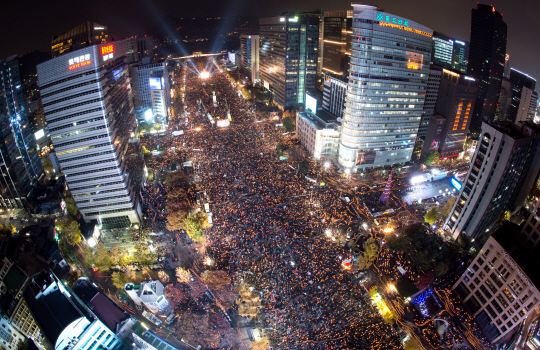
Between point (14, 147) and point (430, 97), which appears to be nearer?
point (14, 147)

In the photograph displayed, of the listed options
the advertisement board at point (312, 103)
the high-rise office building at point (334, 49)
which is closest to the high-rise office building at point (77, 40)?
the advertisement board at point (312, 103)

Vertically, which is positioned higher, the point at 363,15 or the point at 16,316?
the point at 363,15

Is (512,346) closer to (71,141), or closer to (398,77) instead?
(398,77)

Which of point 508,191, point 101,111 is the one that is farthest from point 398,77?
point 101,111

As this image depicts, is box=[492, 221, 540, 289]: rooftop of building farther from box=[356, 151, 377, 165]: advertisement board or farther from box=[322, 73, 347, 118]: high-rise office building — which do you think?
box=[322, 73, 347, 118]: high-rise office building

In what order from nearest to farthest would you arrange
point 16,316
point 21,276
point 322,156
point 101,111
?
1. point 16,316
2. point 21,276
3. point 101,111
4. point 322,156

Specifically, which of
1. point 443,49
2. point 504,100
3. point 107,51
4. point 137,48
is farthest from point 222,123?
point 443,49

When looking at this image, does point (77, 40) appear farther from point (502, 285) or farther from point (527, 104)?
point (527, 104)

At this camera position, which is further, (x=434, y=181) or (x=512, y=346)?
(x=434, y=181)
